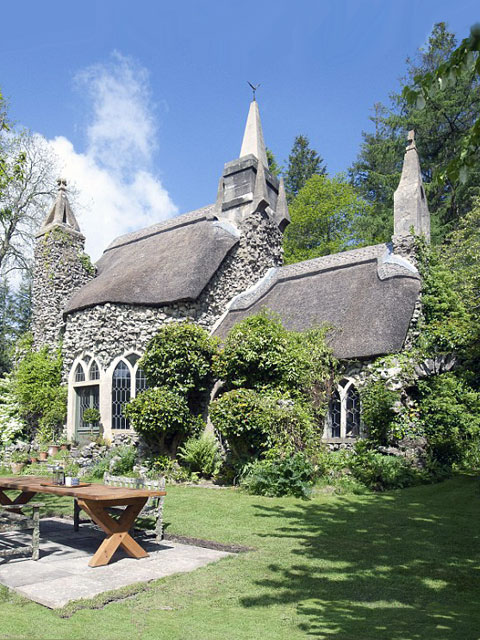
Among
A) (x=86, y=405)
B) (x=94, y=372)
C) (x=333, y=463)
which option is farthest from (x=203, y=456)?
(x=86, y=405)

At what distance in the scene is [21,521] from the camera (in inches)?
272

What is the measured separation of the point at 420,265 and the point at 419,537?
998 centimetres

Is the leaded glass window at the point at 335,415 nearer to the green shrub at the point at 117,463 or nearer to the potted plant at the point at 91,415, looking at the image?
the green shrub at the point at 117,463

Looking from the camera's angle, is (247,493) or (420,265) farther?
(420,265)

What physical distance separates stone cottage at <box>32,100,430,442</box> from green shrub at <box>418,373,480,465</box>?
161 centimetres

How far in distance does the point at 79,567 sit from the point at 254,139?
2012 centimetres

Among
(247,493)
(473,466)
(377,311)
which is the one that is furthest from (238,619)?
(377,311)

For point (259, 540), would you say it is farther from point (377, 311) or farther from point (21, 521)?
point (377, 311)

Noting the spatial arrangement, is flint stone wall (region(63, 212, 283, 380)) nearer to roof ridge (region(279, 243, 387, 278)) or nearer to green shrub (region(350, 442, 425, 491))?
roof ridge (region(279, 243, 387, 278))

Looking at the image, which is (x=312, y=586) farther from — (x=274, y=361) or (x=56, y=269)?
(x=56, y=269)

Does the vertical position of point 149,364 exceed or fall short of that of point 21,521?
it exceeds it

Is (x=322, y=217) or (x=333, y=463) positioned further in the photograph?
(x=322, y=217)

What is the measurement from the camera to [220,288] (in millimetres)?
18562

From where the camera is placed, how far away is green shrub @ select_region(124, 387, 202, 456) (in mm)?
14578
